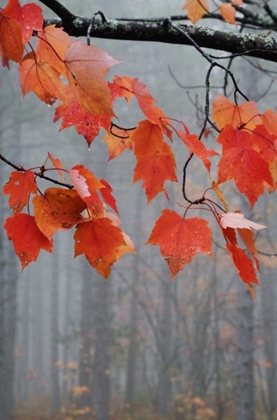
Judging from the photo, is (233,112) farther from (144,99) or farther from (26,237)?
(26,237)

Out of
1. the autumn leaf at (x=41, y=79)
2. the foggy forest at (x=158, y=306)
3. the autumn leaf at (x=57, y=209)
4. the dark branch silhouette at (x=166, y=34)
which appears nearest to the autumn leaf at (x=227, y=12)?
the dark branch silhouette at (x=166, y=34)

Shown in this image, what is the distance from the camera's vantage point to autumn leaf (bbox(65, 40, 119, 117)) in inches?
29.9

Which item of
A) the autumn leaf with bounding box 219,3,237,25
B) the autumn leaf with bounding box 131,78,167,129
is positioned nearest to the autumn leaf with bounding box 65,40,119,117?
Answer: the autumn leaf with bounding box 131,78,167,129

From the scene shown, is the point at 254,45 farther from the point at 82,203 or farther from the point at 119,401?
the point at 119,401

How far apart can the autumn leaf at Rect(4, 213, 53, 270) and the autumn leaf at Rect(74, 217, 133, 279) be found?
0.28 ft

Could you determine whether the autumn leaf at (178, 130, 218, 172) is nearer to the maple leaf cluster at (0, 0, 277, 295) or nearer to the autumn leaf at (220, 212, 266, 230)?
the maple leaf cluster at (0, 0, 277, 295)

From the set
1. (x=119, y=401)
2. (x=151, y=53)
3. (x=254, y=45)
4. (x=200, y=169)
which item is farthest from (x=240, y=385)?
(x=151, y=53)

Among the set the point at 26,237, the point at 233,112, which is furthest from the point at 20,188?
the point at 233,112

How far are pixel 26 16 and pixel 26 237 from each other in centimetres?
51

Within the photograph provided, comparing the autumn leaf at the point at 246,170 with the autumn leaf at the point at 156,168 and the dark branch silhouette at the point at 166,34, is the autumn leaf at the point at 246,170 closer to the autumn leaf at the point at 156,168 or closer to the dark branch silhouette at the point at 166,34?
the autumn leaf at the point at 156,168

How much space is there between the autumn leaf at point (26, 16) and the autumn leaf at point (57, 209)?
37 cm

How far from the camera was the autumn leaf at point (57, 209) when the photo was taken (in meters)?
0.84

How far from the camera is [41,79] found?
3.49ft

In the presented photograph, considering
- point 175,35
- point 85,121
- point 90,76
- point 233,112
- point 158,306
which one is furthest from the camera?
point 158,306
